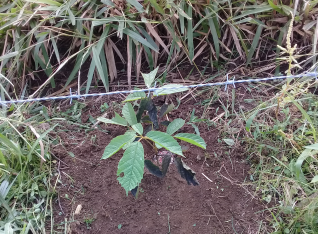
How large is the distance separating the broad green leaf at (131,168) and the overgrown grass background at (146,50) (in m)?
0.62

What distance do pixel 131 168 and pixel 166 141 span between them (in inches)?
6.4

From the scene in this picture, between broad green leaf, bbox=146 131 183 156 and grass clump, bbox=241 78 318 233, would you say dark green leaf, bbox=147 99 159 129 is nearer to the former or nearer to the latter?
broad green leaf, bbox=146 131 183 156

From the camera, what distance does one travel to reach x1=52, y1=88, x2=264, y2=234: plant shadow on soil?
1.26 m

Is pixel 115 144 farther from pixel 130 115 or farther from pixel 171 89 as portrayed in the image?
pixel 171 89

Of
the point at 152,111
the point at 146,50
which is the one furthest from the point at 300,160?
the point at 146,50

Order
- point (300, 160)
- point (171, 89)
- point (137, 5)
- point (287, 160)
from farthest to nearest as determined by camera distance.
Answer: point (137, 5) < point (287, 160) < point (171, 89) < point (300, 160)

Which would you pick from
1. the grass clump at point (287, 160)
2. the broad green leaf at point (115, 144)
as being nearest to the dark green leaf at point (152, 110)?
the broad green leaf at point (115, 144)

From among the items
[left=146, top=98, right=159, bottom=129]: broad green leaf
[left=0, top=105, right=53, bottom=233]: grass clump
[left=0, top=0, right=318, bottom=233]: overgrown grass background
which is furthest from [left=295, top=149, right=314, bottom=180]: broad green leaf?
[left=0, top=105, right=53, bottom=233]: grass clump

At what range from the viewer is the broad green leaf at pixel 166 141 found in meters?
1.00

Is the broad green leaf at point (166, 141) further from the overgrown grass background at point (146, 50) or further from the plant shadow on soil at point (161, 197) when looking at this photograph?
the overgrown grass background at point (146, 50)

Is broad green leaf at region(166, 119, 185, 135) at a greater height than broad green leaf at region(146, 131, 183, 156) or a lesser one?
lesser

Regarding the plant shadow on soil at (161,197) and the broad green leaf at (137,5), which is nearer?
the plant shadow on soil at (161,197)

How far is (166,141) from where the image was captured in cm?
103

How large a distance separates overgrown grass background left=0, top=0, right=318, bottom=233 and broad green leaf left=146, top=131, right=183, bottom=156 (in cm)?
61
